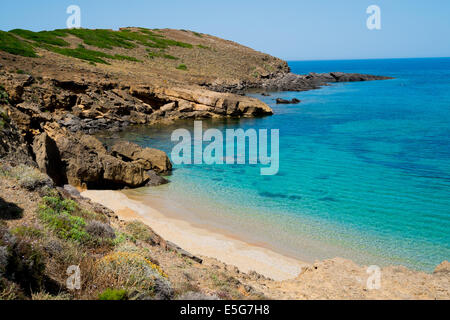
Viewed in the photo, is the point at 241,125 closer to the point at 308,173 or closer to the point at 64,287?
the point at 308,173

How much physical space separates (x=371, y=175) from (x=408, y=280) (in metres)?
14.9

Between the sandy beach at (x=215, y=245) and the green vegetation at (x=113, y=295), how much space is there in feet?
22.0

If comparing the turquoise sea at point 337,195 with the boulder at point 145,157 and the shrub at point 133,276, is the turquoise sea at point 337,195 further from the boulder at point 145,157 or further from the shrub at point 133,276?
the shrub at point 133,276

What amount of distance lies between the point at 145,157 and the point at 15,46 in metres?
37.4

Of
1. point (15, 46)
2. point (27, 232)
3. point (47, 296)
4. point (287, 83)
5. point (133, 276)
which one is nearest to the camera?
point (47, 296)

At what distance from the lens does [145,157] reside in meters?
24.3

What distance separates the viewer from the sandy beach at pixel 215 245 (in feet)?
41.7

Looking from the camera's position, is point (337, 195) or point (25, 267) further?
point (337, 195)

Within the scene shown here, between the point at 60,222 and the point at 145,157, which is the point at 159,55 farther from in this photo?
the point at 60,222

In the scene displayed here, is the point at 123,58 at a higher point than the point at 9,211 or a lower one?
higher

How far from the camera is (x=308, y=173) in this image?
953 inches

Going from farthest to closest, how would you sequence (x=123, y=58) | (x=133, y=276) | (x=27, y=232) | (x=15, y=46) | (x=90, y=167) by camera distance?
(x=123, y=58) → (x=15, y=46) → (x=90, y=167) → (x=27, y=232) → (x=133, y=276)

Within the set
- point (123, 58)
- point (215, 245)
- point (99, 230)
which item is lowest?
point (215, 245)

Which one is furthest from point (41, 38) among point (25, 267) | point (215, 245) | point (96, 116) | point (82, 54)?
point (25, 267)
